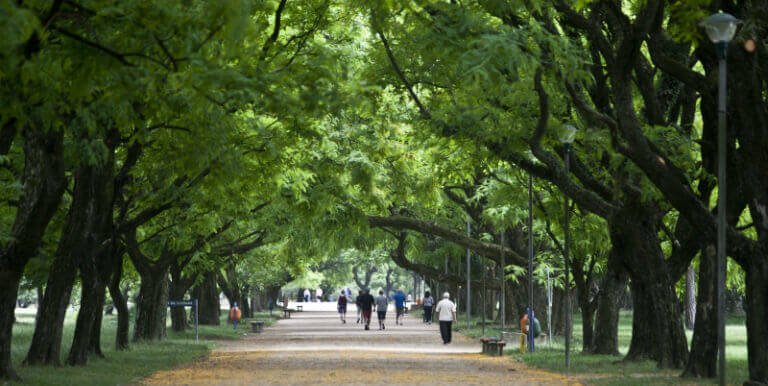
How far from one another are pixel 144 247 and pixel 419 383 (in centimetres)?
1977

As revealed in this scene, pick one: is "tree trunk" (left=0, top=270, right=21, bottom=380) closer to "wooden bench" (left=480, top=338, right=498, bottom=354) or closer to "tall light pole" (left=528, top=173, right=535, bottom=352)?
"tall light pole" (left=528, top=173, right=535, bottom=352)

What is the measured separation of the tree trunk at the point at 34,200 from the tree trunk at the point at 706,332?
32.9ft

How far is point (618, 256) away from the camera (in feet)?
80.4

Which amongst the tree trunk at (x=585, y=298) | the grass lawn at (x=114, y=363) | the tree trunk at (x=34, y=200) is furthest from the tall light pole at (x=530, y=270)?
the tree trunk at (x=34, y=200)

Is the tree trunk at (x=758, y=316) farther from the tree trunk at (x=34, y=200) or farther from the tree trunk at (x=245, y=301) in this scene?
the tree trunk at (x=245, y=301)

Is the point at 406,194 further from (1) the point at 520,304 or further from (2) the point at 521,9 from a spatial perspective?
(2) the point at 521,9

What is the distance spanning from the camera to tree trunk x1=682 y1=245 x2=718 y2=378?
68.4 feet

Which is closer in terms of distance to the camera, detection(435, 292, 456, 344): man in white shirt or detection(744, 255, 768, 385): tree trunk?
detection(744, 255, 768, 385): tree trunk

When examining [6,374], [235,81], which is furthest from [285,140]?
[235,81]

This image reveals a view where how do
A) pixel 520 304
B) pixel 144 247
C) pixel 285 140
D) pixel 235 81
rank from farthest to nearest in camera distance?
pixel 520 304 < pixel 144 247 < pixel 285 140 < pixel 235 81

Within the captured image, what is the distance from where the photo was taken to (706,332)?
2098 centimetres

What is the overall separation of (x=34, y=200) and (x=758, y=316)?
9840mm

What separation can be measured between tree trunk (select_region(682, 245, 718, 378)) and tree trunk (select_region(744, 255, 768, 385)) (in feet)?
11.2

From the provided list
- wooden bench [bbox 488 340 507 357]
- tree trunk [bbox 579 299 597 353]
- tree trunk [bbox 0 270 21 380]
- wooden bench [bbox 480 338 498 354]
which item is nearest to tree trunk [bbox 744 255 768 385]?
tree trunk [bbox 0 270 21 380]
